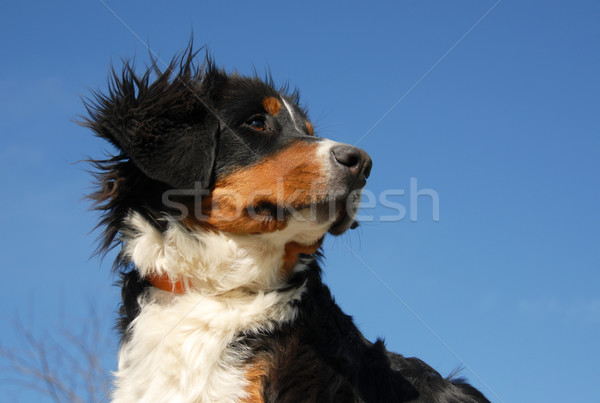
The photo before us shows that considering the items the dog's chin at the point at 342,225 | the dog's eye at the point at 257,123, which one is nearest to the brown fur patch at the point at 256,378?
the dog's chin at the point at 342,225

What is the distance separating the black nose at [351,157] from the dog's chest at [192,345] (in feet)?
3.02

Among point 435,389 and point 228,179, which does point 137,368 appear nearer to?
point 228,179

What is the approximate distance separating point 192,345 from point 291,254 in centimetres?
95

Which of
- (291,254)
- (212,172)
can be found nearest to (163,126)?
(212,172)

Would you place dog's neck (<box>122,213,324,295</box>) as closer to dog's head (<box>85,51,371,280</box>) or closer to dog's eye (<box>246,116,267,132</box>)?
dog's head (<box>85,51,371,280</box>)

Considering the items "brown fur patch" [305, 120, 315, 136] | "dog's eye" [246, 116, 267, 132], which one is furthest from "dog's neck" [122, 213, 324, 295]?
"brown fur patch" [305, 120, 315, 136]

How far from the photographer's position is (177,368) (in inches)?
140

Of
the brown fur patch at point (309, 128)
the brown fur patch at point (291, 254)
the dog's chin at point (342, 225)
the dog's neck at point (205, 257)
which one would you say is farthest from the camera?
the brown fur patch at point (309, 128)

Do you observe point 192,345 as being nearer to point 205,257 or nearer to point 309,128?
point 205,257

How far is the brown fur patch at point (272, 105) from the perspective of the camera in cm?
455

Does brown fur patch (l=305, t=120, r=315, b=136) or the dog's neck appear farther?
brown fur patch (l=305, t=120, r=315, b=136)

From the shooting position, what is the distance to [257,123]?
4.46 meters

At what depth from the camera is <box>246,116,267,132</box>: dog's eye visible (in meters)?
4.42

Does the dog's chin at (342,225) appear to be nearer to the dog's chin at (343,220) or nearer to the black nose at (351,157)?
the dog's chin at (343,220)
